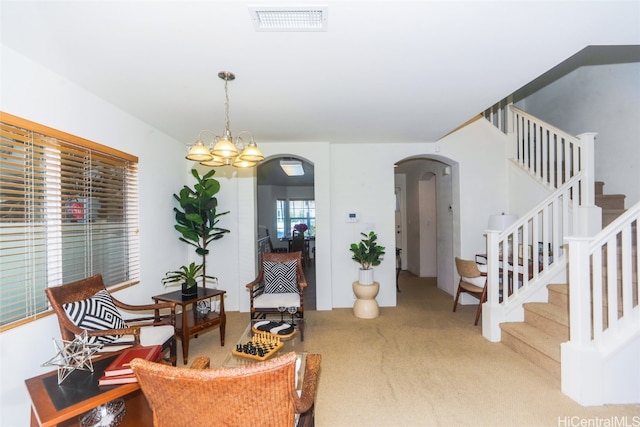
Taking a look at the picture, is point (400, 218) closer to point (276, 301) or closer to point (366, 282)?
point (366, 282)

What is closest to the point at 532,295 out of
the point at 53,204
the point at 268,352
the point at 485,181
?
the point at 485,181

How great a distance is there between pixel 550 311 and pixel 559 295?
240 mm

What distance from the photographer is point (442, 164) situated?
525cm

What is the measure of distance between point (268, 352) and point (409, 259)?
227 inches

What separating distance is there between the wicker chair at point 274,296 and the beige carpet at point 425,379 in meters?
0.45

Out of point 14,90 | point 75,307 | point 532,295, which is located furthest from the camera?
point 532,295

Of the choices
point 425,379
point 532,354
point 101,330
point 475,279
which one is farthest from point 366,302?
point 101,330

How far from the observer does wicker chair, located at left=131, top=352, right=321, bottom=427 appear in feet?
3.39

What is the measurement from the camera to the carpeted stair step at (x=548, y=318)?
2.65 meters

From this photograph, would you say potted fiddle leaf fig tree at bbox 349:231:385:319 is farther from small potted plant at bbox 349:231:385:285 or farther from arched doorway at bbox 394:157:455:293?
arched doorway at bbox 394:157:455:293

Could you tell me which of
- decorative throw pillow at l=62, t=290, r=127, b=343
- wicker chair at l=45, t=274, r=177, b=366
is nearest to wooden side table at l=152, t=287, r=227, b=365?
wicker chair at l=45, t=274, r=177, b=366

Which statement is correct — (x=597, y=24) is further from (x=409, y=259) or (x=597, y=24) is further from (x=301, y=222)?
(x=301, y=222)

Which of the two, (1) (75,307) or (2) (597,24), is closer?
(2) (597,24)

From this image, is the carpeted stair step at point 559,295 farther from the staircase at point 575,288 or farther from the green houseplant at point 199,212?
the green houseplant at point 199,212
